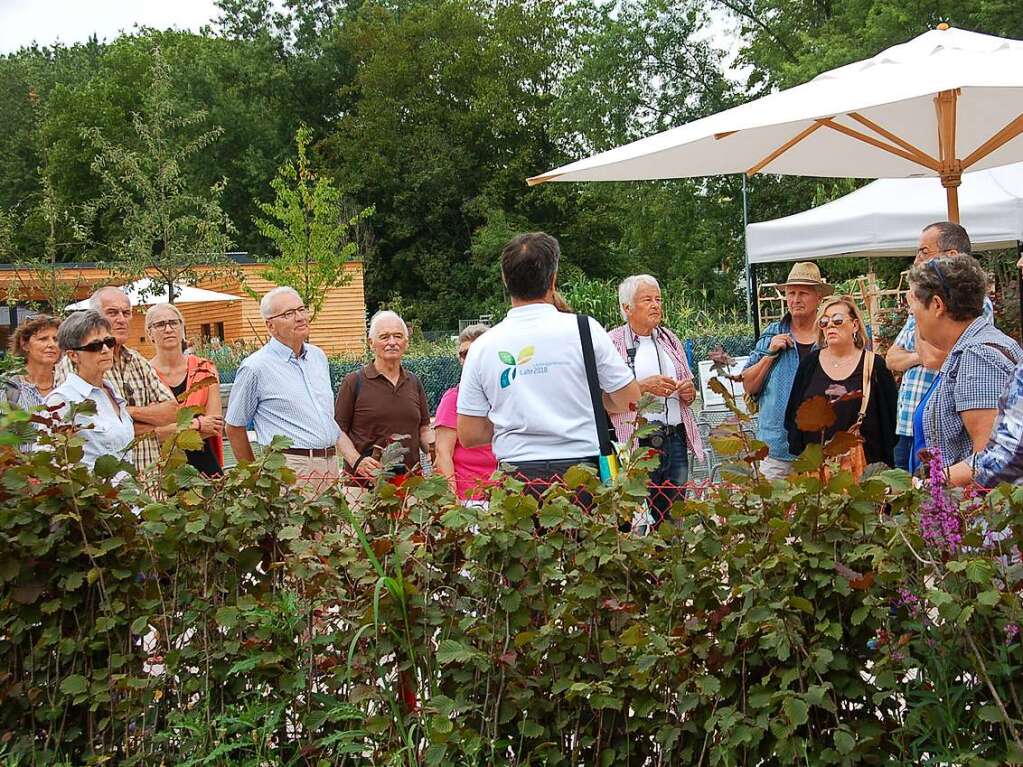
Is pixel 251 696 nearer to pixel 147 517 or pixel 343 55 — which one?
pixel 147 517

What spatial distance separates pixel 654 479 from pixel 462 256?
45.9 meters

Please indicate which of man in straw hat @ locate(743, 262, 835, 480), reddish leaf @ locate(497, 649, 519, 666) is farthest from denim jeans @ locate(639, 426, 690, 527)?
reddish leaf @ locate(497, 649, 519, 666)

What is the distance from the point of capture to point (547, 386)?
12.7 ft

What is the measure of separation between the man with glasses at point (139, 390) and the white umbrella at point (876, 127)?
222 centimetres

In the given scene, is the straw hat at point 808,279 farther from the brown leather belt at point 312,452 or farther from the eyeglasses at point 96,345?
the eyeglasses at point 96,345

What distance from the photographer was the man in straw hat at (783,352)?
18.3 ft

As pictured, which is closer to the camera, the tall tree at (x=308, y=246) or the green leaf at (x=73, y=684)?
the green leaf at (x=73, y=684)

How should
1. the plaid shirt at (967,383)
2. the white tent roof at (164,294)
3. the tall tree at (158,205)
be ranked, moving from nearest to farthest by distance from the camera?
→ the plaid shirt at (967,383), the white tent roof at (164,294), the tall tree at (158,205)

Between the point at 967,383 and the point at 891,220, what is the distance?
6.51m

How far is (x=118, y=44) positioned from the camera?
57.8 meters

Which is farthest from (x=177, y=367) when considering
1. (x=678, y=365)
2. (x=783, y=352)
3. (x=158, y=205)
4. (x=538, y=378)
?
(x=158, y=205)

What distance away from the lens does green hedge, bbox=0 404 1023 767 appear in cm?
257

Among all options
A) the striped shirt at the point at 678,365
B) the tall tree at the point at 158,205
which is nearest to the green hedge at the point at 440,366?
the tall tree at the point at 158,205

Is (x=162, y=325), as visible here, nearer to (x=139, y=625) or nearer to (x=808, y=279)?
(x=139, y=625)
